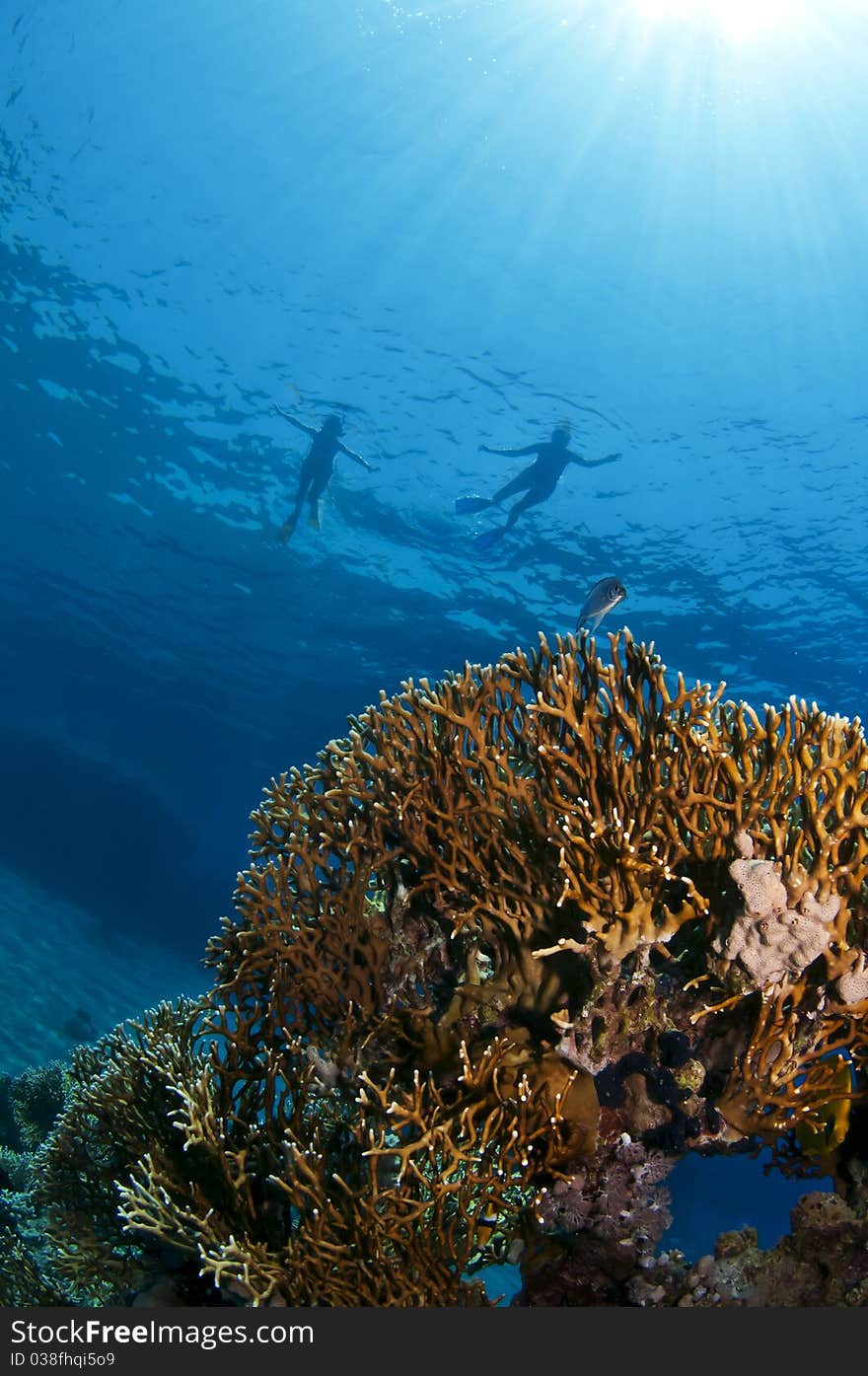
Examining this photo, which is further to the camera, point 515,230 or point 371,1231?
point 515,230

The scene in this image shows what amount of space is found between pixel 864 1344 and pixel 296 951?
3196 millimetres

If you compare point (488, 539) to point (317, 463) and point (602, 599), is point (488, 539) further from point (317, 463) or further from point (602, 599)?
point (602, 599)

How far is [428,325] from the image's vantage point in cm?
1870

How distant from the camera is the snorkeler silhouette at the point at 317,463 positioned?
706 inches

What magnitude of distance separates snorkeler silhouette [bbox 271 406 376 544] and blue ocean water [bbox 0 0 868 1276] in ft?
8.61

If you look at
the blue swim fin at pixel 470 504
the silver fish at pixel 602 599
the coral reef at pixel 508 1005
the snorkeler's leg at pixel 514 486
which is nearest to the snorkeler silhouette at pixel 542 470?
the snorkeler's leg at pixel 514 486

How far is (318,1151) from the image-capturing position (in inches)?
148

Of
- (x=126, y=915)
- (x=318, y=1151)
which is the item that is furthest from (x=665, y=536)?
(x=126, y=915)

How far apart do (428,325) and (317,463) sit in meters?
4.73

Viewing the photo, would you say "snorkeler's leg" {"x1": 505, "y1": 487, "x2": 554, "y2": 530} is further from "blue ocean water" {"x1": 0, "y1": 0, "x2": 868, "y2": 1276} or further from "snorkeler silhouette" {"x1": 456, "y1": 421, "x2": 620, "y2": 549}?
"blue ocean water" {"x1": 0, "y1": 0, "x2": 868, "y2": 1276}

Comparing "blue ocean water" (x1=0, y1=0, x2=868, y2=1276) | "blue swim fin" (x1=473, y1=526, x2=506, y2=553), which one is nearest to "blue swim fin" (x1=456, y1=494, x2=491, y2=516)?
"blue swim fin" (x1=473, y1=526, x2=506, y2=553)

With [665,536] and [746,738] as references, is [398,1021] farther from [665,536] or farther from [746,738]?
[665,536]

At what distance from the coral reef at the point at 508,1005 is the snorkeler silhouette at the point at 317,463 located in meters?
14.4

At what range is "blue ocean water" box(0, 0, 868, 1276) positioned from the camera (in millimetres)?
14555
